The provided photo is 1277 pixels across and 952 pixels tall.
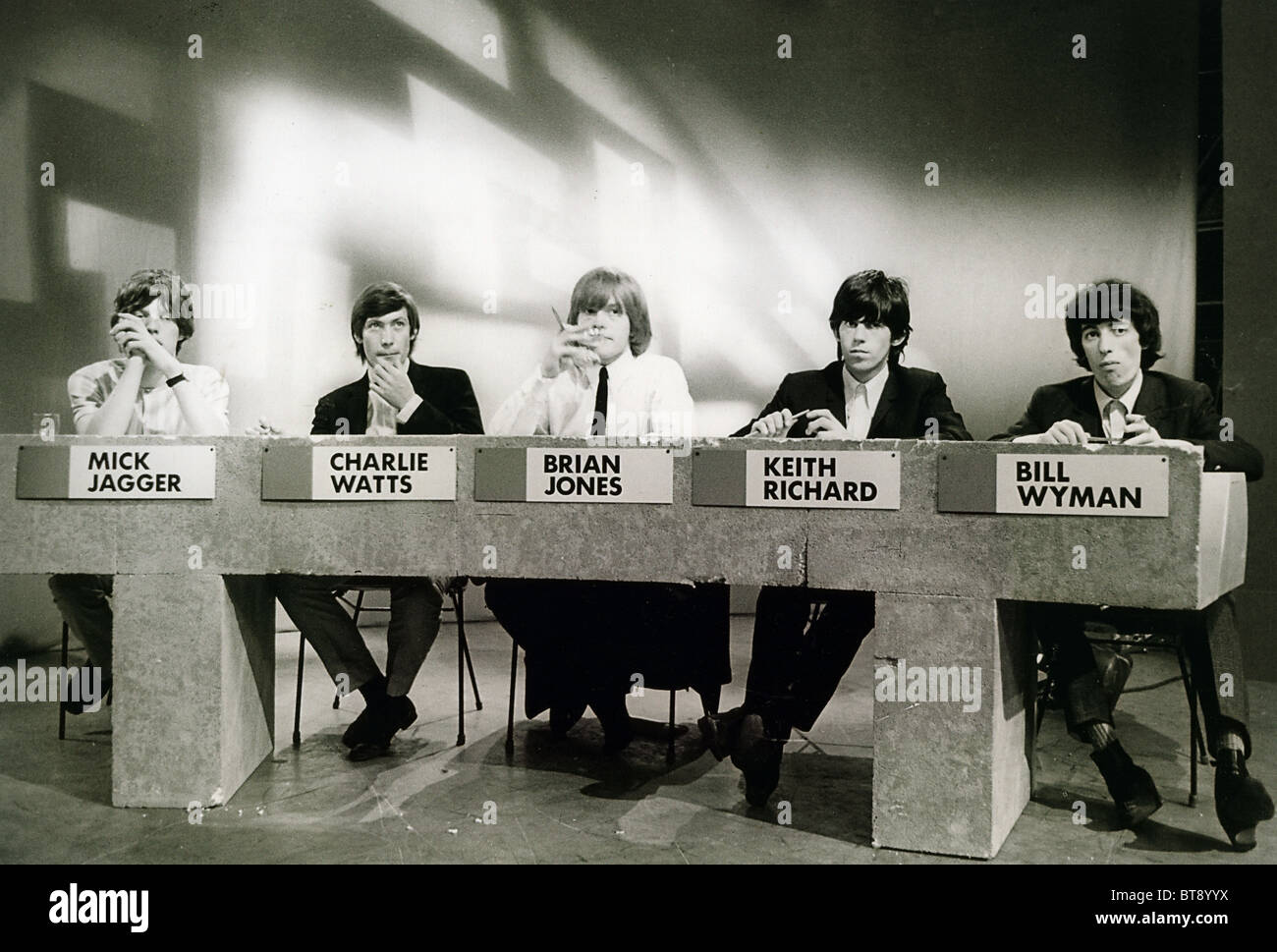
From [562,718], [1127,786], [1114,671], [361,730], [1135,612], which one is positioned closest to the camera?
[1127,786]

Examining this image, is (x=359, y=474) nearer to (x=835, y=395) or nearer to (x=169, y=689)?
(x=169, y=689)

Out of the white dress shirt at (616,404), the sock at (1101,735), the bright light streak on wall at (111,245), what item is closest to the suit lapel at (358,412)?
the white dress shirt at (616,404)

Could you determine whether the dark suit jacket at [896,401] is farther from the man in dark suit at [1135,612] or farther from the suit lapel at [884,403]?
the man in dark suit at [1135,612]

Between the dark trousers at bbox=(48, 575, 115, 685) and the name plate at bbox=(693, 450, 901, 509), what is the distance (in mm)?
2216

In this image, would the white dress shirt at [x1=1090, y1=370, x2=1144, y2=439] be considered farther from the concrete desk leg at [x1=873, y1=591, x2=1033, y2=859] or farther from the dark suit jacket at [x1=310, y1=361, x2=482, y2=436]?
the dark suit jacket at [x1=310, y1=361, x2=482, y2=436]

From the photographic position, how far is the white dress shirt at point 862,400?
3230 millimetres

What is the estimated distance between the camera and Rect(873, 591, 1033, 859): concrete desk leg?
2.38 meters

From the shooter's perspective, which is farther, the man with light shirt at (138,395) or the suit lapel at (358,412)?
the suit lapel at (358,412)

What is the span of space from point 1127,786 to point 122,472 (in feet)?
9.50

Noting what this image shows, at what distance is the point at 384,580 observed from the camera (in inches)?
133

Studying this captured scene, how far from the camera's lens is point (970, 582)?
238 cm

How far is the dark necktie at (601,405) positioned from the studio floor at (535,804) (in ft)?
3.70

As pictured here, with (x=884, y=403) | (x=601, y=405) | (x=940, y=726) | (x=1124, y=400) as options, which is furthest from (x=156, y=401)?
(x=1124, y=400)
